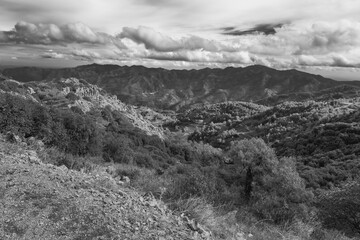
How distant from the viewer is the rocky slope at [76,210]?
6.74 metres

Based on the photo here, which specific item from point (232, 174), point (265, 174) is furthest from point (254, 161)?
point (232, 174)

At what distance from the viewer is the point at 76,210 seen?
7492 millimetres

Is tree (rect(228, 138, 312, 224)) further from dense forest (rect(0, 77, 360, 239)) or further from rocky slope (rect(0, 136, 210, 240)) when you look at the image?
rocky slope (rect(0, 136, 210, 240))

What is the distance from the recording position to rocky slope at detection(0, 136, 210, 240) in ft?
22.1

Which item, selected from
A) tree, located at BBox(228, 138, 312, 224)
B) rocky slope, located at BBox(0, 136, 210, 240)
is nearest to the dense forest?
tree, located at BBox(228, 138, 312, 224)

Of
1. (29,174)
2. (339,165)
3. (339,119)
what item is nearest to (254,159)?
(29,174)

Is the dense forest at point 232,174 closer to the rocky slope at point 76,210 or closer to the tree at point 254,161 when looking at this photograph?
the tree at point 254,161

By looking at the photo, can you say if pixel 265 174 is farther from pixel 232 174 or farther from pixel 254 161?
pixel 232 174

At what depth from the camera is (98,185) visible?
30.7 ft

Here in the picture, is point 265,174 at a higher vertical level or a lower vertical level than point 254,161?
lower

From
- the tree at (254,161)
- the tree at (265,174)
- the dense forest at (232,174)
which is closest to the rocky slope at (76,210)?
the dense forest at (232,174)

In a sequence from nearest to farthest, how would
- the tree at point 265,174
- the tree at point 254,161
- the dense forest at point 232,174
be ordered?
the dense forest at point 232,174
the tree at point 265,174
the tree at point 254,161

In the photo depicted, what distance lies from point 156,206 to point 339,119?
196 m

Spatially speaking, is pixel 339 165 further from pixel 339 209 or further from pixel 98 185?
pixel 98 185
